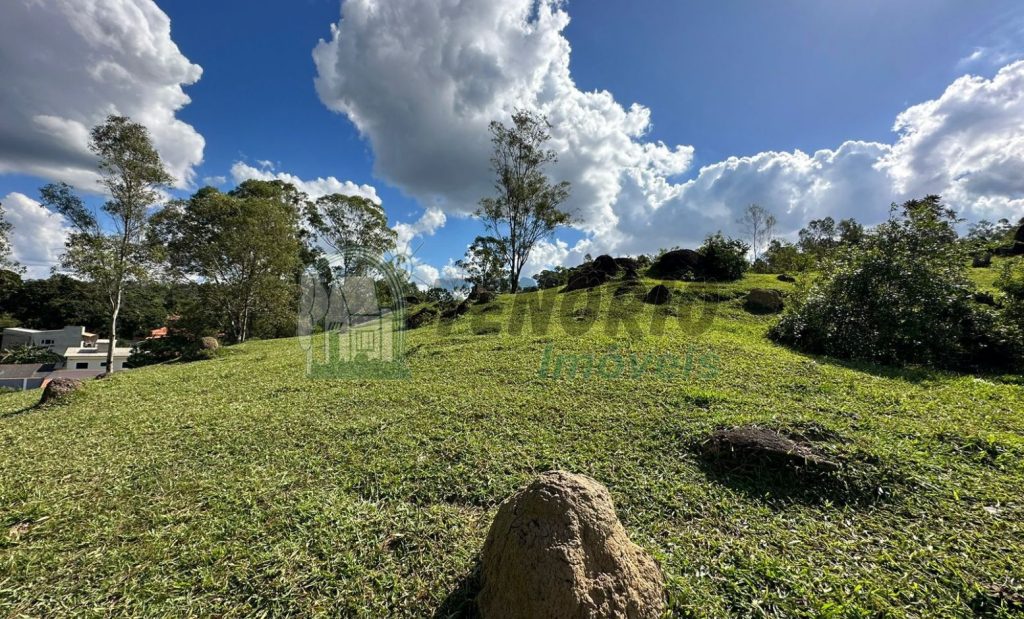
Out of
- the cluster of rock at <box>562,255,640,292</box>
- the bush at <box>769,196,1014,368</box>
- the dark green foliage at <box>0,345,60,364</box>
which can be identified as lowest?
the dark green foliage at <box>0,345,60,364</box>

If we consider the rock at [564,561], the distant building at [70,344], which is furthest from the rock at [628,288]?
the distant building at [70,344]

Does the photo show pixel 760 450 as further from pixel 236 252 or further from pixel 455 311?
pixel 236 252

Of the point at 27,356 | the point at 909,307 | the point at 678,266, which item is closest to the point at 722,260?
the point at 678,266

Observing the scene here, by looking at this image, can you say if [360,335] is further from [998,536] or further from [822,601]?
[998,536]

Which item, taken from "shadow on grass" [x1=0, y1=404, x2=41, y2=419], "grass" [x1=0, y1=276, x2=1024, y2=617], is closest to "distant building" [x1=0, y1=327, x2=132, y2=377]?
"shadow on grass" [x1=0, y1=404, x2=41, y2=419]

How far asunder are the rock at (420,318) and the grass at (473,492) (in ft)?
30.0

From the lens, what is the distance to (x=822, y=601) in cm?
213

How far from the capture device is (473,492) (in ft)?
10.8

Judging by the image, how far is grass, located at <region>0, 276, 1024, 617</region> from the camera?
2283mm

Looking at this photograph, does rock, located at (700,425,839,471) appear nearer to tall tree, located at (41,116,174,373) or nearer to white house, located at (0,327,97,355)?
tall tree, located at (41,116,174,373)

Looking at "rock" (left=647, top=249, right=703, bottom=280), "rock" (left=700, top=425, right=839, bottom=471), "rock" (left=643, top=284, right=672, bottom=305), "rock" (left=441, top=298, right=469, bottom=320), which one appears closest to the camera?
"rock" (left=700, top=425, right=839, bottom=471)

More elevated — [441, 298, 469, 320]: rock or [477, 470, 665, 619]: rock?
[441, 298, 469, 320]: rock

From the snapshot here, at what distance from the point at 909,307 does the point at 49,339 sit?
5310 cm

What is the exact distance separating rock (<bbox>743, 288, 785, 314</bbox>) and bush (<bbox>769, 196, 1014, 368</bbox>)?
389 centimetres
